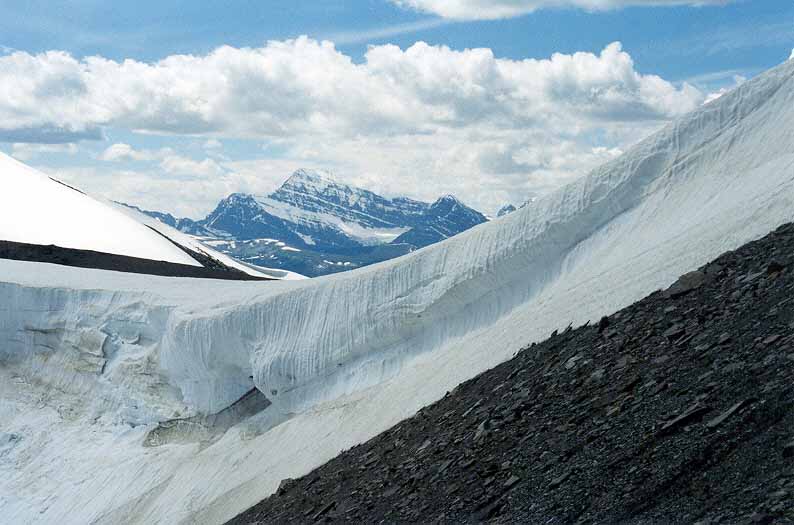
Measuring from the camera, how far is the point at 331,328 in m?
21.5

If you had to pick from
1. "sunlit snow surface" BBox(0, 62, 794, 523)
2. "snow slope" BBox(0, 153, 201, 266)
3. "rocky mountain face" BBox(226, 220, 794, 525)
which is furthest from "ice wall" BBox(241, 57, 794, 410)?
"snow slope" BBox(0, 153, 201, 266)

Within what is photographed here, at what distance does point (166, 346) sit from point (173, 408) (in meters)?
1.75

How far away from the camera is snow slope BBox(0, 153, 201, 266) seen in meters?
52.0

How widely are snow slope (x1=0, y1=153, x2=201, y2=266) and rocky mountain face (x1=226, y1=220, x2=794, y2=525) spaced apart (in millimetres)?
39032

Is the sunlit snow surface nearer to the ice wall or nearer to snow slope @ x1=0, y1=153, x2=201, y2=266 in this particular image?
the ice wall

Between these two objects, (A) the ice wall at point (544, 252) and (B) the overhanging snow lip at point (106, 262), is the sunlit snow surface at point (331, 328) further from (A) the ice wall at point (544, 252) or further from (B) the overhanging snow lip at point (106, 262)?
(B) the overhanging snow lip at point (106, 262)

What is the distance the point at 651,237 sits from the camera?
56.5 ft

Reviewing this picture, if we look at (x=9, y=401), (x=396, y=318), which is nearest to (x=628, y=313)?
(x=396, y=318)

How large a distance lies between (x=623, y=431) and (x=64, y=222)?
51.6 metres

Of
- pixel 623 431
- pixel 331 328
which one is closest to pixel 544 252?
pixel 331 328

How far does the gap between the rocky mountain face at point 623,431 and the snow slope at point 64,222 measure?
3903 cm

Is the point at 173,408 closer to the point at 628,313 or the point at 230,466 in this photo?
the point at 230,466

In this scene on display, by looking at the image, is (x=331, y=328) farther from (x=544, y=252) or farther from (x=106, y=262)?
(x=106, y=262)

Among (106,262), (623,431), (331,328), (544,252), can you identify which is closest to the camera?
(623,431)
